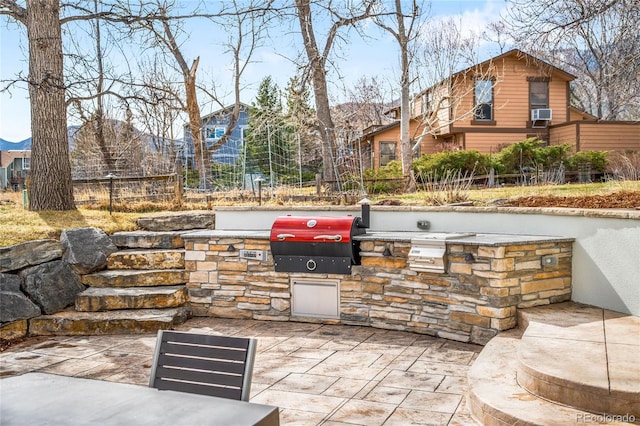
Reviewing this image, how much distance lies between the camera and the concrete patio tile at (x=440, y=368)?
13.2ft

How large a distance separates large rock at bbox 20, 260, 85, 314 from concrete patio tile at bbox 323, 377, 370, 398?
3.35 m

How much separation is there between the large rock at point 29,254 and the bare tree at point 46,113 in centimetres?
231

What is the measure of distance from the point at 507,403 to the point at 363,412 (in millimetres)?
842

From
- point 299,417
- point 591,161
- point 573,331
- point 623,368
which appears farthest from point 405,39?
point 299,417

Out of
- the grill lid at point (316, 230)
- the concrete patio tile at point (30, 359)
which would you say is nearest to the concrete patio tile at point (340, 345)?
the grill lid at point (316, 230)

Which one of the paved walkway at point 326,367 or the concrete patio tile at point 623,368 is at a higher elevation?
the concrete patio tile at point 623,368

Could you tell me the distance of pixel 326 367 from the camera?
13.7 ft

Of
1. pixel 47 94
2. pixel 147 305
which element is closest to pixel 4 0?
pixel 47 94

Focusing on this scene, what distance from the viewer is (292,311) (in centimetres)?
571

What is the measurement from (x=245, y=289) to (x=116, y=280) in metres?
1.44

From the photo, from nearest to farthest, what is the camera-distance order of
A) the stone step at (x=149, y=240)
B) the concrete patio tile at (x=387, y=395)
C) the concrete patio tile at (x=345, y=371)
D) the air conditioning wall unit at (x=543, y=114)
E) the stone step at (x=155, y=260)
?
the concrete patio tile at (x=387, y=395) < the concrete patio tile at (x=345, y=371) < the stone step at (x=155, y=260) < the stone step at (x=149, y=240) < the air conditioning wall unit at (x=543, y=114)

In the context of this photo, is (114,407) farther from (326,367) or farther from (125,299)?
(125,299)

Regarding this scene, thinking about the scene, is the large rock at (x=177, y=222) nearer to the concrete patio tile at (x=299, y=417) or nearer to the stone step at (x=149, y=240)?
the stone step at (x=149, y=240)

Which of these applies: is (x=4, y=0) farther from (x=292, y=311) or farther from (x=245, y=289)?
(x=292, y=311)
